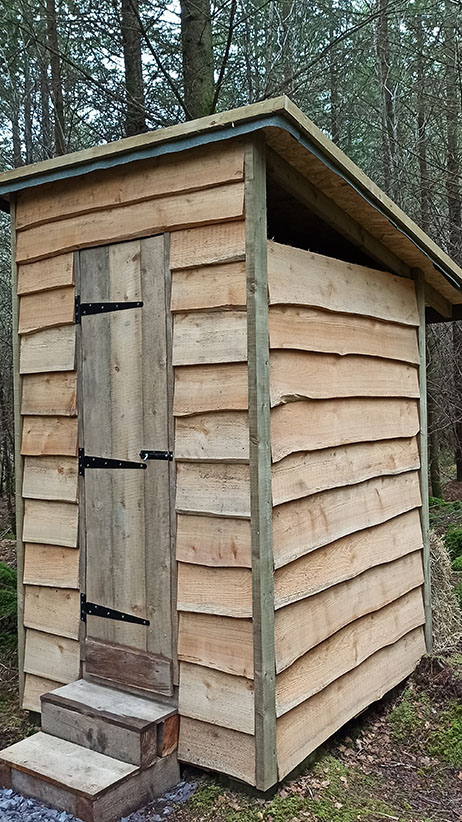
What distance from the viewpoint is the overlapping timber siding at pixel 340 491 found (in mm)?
3090

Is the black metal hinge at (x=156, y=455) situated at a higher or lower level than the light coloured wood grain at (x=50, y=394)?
lower

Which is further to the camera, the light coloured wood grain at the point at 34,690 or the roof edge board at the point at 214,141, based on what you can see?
the light coloured wood grain at the point at 34,690

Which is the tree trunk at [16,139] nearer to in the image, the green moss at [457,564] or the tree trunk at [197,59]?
the tree trunk at [197,59]

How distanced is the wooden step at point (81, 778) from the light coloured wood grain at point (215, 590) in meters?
0.71

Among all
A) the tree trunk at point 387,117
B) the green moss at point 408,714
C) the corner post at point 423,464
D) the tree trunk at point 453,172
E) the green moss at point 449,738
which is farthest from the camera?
the tree trunk at point 387,117

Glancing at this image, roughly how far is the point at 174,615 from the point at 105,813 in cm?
82

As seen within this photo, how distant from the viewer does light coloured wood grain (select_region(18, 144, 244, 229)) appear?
9.78 ft

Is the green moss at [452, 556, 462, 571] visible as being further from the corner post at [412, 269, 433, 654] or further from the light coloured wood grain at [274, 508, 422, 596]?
the light coloured wood grain at [274, 508, 422, 596]

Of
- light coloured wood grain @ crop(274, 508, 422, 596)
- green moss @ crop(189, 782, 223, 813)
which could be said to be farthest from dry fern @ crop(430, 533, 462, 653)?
green moss @ crop(189, 782, 223, 813)

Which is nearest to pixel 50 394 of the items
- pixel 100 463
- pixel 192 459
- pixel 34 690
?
pixel 100 463

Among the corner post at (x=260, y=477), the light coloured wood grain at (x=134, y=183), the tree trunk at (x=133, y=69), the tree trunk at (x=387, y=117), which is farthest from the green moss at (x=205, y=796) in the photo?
the tree trunk at (x=387, y=117)

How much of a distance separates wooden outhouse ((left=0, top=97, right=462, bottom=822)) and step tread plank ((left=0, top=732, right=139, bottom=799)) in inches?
0.4

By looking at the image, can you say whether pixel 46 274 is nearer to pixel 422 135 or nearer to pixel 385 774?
pixel 385 774

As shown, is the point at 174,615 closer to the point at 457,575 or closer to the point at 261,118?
the point at 261,118
